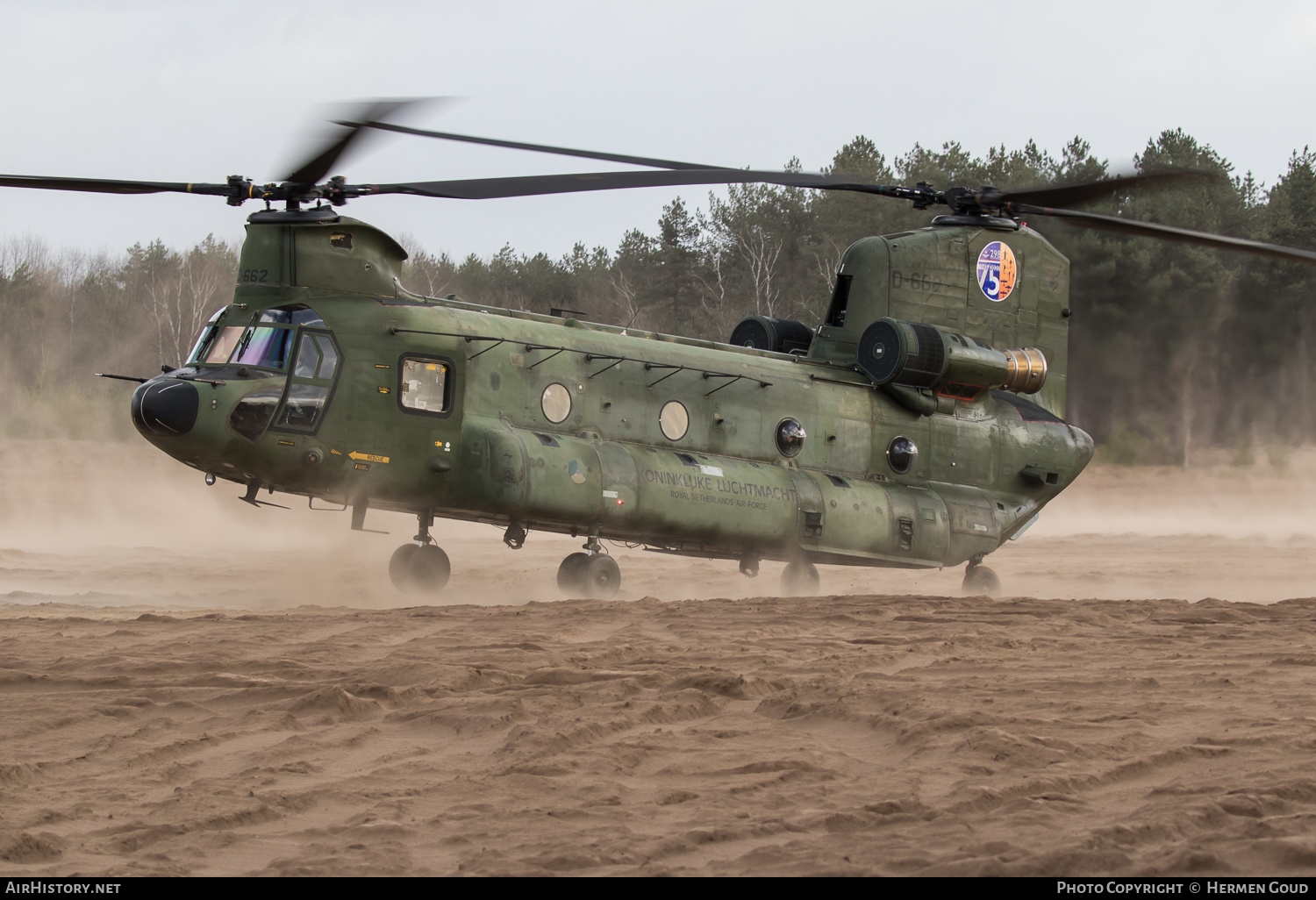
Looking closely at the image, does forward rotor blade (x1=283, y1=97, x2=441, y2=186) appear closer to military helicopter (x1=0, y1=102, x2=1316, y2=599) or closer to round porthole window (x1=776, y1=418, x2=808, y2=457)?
military helicopter (x1=0, y1=102, x2=1316, y2=599)

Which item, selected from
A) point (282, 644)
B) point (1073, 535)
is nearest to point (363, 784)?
point (282, 644)

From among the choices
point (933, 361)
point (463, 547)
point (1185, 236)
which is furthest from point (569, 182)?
point (463, 547)

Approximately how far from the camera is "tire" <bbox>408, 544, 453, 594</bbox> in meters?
13.1

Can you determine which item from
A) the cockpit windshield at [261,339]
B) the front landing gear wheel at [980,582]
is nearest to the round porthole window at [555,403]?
the cockpit windshield at [261,339]

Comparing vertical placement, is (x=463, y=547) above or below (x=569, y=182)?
below

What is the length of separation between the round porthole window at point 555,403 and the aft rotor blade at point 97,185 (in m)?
3.78

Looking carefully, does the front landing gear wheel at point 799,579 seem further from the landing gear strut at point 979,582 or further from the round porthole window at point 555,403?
the round porthole window at point 555,403

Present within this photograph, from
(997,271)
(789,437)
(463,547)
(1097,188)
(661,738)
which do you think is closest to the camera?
(661,738)

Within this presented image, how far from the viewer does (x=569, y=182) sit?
11.6 meters

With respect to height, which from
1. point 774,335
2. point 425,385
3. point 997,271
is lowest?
point 425,385

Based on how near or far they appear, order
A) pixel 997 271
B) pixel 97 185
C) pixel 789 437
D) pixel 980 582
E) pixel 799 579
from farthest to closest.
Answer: pixel 997 271, pixel 980 582, pixel 799 579, pixel 789 437, pixel 97 185

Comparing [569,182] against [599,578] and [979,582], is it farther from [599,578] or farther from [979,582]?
[979,582]

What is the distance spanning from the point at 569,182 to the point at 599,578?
408 cm
